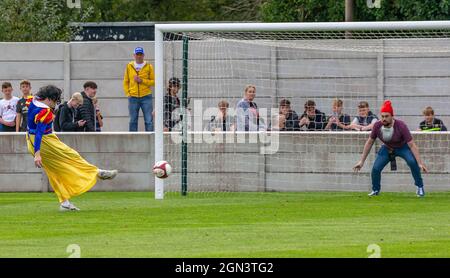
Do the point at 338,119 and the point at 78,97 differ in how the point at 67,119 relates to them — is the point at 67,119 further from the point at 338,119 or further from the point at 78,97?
the point at 338,119

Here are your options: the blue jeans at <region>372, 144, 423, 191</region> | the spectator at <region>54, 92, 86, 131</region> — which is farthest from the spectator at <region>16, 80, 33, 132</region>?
the blue jeans at <region>372, 144, 423, 191</region>

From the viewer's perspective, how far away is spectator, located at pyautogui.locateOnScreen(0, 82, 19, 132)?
1080 inches

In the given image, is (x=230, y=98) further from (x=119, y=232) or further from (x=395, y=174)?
(x=119, y=232)

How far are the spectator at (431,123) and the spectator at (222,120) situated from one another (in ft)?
11.6

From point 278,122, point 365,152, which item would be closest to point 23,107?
point 278,122

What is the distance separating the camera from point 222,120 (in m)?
25.7

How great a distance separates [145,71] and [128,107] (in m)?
1.14

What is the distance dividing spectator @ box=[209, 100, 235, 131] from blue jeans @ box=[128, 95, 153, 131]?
182 cm

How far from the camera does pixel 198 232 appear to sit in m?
17.0

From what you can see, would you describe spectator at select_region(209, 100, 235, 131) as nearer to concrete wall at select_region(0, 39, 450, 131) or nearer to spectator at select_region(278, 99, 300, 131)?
concrete wall at select_region(0, 39, 450, 131)

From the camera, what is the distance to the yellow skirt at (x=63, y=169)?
20.6 meters

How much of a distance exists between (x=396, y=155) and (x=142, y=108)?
579 cm

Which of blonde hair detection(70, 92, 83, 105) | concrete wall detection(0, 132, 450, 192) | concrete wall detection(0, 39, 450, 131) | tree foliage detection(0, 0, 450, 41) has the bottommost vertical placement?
concrete wall detection(0, 132, 450, 192)
